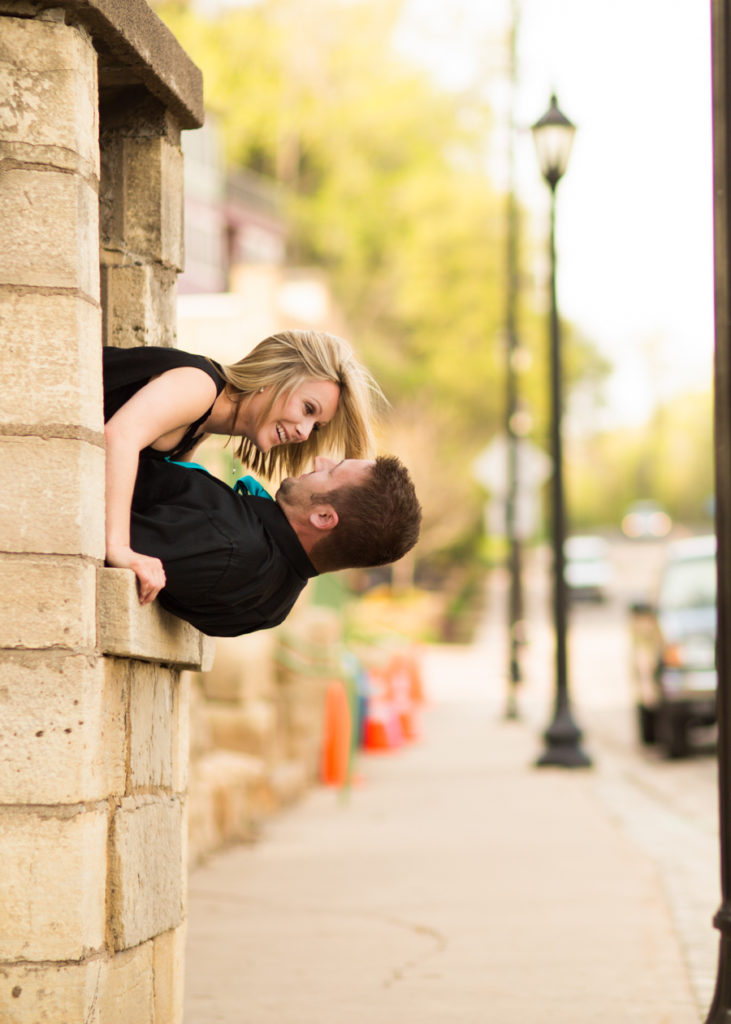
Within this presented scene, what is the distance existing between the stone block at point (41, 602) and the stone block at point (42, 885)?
0.39 meters

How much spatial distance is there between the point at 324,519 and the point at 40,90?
1268 mm

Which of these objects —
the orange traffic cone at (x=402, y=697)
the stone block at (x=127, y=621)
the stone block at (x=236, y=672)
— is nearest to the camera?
the stone block at (x=127, y=621)

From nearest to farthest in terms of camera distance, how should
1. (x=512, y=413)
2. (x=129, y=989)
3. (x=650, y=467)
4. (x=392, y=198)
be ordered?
(x=129, y=989) → (x=512, y=413) → (x=392, y=198) → (x=650, y=467)

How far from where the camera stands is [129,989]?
3846mm

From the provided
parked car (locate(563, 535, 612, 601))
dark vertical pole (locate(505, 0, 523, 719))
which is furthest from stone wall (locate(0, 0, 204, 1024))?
parked car (locate(563, 535, 612, 601))

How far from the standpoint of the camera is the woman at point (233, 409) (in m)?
3.80

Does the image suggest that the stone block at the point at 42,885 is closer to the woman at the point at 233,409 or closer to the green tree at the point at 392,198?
the woman at the point at 233,409

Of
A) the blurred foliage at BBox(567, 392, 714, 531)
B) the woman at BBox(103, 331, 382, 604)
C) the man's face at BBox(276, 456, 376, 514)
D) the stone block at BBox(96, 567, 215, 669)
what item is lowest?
the stone block at BBox(96, 567, 215, 669)

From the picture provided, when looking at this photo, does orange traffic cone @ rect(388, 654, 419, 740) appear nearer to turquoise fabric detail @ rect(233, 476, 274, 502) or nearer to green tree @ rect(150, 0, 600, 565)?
turquoise fabric detail @ rect(233, 476, 274, 502)

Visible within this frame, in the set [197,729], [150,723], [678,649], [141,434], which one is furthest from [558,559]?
[141,434]

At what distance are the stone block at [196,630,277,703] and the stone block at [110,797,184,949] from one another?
6017mm

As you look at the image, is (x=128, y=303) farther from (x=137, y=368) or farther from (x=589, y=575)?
(x=589, y=575)

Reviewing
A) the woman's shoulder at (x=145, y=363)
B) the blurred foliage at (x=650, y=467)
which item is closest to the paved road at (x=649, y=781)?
the woman's shoulder at (x=145, y=363)

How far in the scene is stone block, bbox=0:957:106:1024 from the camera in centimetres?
349
